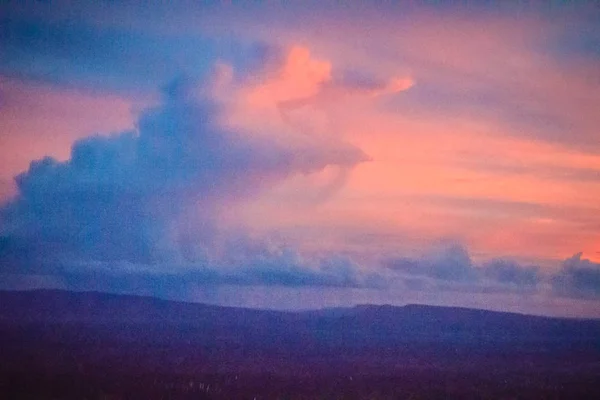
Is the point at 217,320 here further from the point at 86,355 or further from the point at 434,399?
the point at 434,399

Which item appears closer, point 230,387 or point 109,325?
point 230,387

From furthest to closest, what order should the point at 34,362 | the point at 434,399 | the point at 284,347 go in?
the point at 284,347, the point at 34,362, the point at 434,399

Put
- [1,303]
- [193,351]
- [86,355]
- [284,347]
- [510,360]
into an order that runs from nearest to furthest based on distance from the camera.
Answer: [86,355]
[193,351]
[510,360]
[284,347]
[1,303]

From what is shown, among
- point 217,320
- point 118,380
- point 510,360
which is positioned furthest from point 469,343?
point 118,380

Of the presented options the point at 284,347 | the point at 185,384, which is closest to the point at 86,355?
the point at 185,384

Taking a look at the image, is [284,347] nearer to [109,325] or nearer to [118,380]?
[109,325]

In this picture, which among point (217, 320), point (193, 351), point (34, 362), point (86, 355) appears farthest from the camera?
point (217, 320)

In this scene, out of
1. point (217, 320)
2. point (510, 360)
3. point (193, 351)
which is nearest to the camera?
point (193, 351)

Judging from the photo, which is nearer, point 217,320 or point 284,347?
point 284,347

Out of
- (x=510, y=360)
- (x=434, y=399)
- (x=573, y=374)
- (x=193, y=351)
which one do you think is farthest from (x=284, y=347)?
(x=434, y=399)
